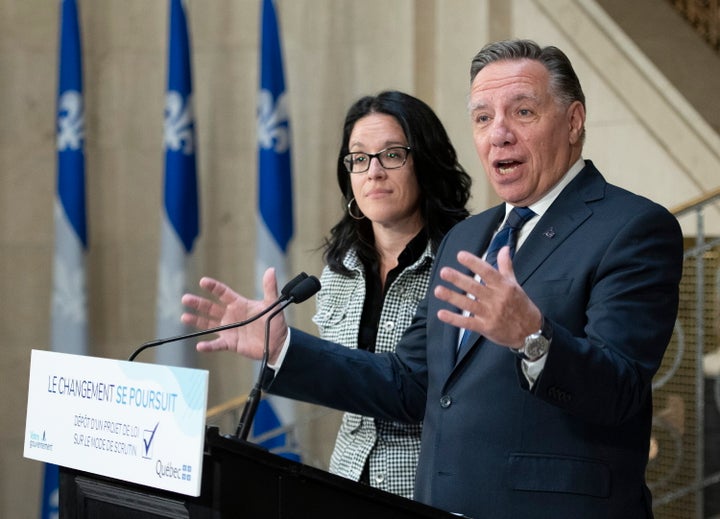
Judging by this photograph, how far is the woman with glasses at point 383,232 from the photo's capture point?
283 centimetres

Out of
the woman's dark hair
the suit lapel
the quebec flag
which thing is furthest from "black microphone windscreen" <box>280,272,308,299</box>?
the quebec flag

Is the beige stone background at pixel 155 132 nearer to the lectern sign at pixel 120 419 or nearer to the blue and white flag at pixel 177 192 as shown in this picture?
the blue and white flag at pixel 177 192

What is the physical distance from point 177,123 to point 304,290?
426cm

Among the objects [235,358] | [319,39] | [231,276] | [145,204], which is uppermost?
[319,39]

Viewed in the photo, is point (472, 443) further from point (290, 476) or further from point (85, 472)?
point (85, 472)

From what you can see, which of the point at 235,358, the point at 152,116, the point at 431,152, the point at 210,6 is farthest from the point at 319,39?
the point at 431,152

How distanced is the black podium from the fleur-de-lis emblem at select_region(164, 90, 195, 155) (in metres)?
4.44

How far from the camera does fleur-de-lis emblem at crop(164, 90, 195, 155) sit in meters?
6.16

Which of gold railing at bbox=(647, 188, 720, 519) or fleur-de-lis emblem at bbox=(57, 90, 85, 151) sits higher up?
fleur-de-lis emblem at bbox=(57, 90, 85, 151)

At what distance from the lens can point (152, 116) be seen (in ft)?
22.6

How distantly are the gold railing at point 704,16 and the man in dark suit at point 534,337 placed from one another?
159 inches

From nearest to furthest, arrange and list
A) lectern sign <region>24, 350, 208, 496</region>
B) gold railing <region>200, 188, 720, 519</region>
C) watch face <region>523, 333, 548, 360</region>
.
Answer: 1. lectern sign <region>24, 350, 208, 496</region>
2. watch face <region>523, 333, 548, 360</region>
3. gold railing <region>200, 188, 720, 519</region>

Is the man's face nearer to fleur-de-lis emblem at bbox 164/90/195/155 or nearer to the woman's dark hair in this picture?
the woman's dark hair

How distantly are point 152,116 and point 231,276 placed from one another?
1.17 meters
